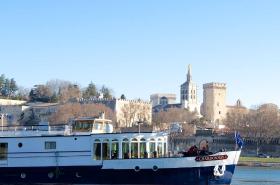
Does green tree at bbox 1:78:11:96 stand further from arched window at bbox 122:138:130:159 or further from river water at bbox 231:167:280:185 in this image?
arched window at bbox 122:138:130:159

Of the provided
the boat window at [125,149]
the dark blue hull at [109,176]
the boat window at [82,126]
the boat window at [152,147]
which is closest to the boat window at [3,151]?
the dark blue hull at [109,176]

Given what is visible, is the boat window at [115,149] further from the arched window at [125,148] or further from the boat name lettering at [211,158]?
the boat name lettering at [211,158]

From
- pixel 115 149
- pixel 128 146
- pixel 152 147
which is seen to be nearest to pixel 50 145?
pixel 115 149

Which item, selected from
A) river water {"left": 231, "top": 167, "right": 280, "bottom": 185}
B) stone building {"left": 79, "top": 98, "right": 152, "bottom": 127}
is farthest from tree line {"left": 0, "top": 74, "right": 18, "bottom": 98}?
river water {"left": 231, "top": 167, "right": 280, "bottom": 185}

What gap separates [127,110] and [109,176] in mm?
101382

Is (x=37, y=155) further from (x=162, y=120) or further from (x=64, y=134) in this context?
(x=162, y=120)

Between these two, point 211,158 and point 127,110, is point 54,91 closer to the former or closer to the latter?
point 127,110

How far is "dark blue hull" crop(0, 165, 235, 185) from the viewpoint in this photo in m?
32.9

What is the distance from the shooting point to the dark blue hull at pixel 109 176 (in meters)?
32.9

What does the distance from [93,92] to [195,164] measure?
12992 centimetres

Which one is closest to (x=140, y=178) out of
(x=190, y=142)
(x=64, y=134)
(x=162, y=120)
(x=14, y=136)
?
(x=64, y=134)

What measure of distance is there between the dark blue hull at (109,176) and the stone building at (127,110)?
3653 inches

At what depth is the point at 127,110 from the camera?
135250 millimetres

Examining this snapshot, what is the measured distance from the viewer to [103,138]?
3441 centimetres
